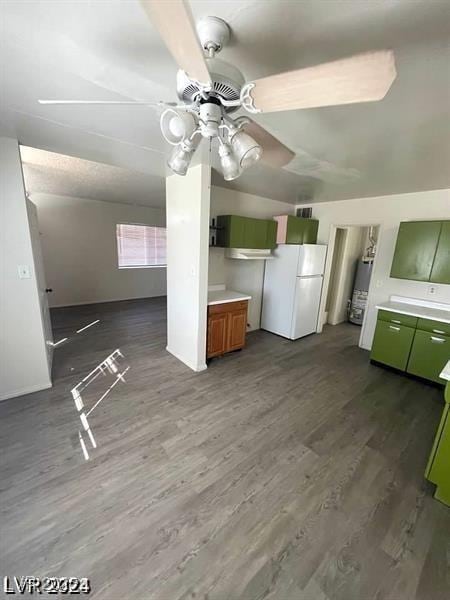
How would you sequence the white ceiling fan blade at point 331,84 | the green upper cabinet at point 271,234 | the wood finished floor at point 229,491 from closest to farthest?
the white ceiling fan blade at point 331,84
the wood finished floor at point 229,491
the green upper cabinet at point 271,234

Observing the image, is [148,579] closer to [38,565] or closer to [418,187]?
[38,565]

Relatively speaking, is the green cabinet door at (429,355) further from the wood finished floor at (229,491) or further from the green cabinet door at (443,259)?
the green cabinet door at (443,259)

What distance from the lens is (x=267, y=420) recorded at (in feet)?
7.63

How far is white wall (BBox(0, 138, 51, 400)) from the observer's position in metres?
2.15

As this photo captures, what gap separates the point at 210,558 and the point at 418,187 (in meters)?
4.22

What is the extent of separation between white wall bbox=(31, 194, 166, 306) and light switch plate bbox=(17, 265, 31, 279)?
11.8 feet

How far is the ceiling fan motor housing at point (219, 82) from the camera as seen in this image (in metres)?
0.98

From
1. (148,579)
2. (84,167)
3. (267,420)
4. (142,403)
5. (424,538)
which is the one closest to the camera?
(148,579)

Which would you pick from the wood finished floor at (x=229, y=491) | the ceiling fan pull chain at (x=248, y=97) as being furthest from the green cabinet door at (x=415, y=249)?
the ceiling fan pull chain at (x=248, y=97)

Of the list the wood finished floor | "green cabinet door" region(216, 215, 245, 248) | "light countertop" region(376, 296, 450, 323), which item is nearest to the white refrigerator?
"green cabinet door" region(216, 215, 245, 248)

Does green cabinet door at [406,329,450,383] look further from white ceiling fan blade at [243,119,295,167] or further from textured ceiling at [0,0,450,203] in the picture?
white ceiling fan blade at [243,119,295,167]

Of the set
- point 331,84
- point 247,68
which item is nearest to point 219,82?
point 247,68

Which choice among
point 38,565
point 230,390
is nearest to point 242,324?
point 230,390

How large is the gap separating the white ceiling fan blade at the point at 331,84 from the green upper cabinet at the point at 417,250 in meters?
2.99
